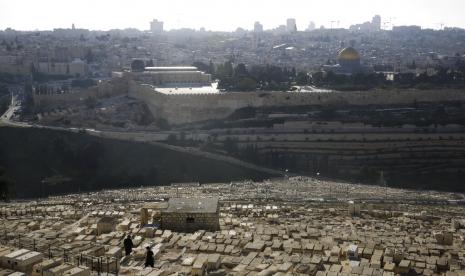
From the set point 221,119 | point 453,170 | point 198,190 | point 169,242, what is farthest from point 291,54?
point 169,242

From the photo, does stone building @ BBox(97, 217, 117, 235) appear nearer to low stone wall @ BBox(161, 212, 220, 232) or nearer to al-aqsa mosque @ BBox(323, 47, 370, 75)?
low stone wall @ BBox(161, 212, 220, 232)

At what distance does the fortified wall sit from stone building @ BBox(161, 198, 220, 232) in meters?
19.3

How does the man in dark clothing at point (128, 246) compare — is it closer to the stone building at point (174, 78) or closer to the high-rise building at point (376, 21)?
the stone building at point (174, 78)

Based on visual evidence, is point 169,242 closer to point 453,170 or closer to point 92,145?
point 92,145

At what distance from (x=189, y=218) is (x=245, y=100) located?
2052cm

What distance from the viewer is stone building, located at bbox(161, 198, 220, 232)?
41.1 ft

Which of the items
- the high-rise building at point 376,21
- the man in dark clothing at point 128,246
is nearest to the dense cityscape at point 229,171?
the man in dark clothing at point 128,246

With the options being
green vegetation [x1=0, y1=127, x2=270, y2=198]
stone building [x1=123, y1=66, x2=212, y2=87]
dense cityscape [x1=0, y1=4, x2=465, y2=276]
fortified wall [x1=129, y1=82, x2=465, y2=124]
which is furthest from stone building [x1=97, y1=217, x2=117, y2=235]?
stone building [x1=123, y1=66, x2=212, y2=87]

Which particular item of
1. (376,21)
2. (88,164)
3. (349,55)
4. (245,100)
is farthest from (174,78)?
(376,21)

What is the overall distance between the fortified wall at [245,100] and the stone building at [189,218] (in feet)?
63.2

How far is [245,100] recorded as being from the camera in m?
32.8

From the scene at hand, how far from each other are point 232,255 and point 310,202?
8.33 m

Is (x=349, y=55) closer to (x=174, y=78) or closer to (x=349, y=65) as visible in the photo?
(x=349, y=65)

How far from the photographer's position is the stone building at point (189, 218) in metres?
12.5
